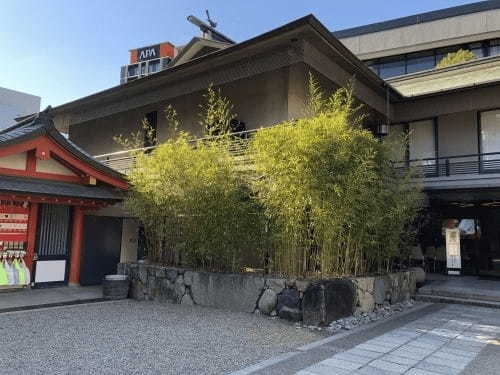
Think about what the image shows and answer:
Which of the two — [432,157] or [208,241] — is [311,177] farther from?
[432,157]

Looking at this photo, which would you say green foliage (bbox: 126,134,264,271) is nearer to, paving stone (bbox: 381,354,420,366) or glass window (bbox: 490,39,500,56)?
→ paving stone (bbox: 381,354,420,366)

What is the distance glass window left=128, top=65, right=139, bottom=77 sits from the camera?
64188 mm

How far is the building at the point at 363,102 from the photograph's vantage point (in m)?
9.92

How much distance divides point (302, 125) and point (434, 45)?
22968mm

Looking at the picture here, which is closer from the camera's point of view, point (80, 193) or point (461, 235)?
point (80, 193)

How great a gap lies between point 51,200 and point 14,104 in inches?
1357

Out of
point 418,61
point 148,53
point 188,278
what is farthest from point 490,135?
point 148,53

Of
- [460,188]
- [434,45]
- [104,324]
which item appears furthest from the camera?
[434,45]

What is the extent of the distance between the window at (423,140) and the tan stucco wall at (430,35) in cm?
1501

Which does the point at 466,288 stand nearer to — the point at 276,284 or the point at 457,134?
the point at 457,134

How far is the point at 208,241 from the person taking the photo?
786 centimetres

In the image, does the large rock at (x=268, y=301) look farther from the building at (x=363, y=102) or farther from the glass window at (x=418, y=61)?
the glass window at (x=418, y=61)

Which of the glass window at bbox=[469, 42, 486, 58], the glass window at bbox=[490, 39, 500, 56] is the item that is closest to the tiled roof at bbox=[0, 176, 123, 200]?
the glass window at bbox=[490, 39, 500, 56]

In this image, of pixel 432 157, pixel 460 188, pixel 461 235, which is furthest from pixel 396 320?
pixel 432 157
